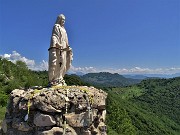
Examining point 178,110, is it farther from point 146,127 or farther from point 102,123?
point 102,123

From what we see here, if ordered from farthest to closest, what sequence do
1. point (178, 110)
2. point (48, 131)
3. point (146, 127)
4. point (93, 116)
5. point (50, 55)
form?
1. point (178, 110)
2. point (146, 127)
3. point (50, 55)
4. point (93, 116)
5. point (48, 131)

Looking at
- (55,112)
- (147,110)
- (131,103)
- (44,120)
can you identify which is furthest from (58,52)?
(147,110)

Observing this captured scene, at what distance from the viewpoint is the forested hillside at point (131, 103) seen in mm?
43059

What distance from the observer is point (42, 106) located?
1192 cm

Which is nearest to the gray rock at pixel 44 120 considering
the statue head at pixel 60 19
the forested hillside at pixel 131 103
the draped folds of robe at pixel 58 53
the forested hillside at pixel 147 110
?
the draped folds of robe at pixel 58 53

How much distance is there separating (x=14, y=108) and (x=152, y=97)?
539 ft

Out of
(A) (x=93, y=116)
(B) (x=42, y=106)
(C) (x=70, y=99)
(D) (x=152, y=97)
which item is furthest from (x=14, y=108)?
(D) (x=152, y=97)

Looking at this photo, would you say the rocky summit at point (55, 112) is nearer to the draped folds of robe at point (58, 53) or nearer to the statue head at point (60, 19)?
the draped folds of robe at point (58, 53)

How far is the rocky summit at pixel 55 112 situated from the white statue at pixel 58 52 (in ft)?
3.57

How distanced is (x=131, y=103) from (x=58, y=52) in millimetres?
122824

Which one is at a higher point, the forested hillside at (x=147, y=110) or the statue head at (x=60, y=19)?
the statue head at (x=60, y=19)

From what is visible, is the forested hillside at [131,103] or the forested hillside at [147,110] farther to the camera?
the forested hillside at [147,110]

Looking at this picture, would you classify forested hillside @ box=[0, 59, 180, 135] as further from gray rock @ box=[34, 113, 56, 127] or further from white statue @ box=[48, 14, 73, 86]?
gray rock @ box=[34, 113, 56, 127]

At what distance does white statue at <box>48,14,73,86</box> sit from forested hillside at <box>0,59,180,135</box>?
16.0m
